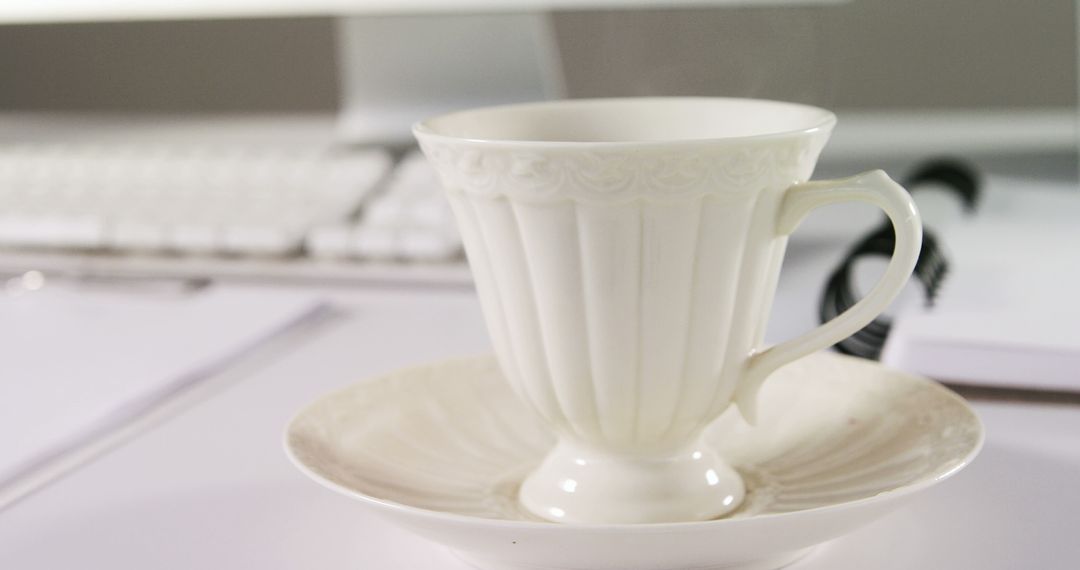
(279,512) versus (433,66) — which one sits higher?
(433,66)

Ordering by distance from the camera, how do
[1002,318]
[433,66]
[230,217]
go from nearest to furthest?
[1002,318] → [230,217] → [433,66]

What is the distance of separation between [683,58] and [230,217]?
0.30 m

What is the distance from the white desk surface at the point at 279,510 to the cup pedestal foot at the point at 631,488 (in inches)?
1.5

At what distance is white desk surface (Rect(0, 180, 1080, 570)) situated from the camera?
325 millimetres

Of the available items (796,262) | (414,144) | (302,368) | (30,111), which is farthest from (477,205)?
(30,111)

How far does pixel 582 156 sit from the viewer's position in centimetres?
30

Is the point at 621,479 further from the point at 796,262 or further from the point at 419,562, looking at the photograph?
the point at 796,262

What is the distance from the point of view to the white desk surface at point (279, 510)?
1.07 ft

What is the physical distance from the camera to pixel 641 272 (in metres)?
0.32

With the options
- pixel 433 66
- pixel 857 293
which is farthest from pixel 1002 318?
pixel 433 66

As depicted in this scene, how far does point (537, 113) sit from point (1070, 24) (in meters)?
0.65

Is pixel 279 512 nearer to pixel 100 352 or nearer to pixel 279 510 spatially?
pixel 279 510

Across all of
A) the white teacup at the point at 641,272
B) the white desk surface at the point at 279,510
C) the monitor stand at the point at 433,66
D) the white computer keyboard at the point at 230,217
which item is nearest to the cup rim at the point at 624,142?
the white teacup at the point at 641,272

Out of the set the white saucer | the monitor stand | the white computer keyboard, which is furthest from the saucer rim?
the monitor stand
